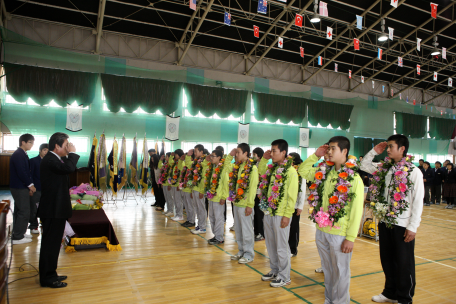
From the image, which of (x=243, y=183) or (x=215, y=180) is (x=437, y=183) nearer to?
(x=215, y=180)

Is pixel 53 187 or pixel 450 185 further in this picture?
pixel 450 185

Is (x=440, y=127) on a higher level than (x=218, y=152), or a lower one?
higher

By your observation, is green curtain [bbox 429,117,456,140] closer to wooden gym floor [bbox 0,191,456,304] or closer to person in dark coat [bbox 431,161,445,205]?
person in dark coat [bbox 431,161,445,205]

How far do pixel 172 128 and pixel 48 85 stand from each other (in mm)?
5276

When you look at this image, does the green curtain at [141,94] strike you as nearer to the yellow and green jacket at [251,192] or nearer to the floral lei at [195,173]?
the floral lei at [195,173]

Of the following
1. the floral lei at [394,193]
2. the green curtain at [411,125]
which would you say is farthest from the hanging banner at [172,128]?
the green curtain at [411,125]

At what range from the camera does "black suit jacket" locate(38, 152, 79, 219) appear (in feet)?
11.3

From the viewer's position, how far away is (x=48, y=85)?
12.2 metres

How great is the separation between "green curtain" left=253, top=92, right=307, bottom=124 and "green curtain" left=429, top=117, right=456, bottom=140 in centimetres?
→ 982

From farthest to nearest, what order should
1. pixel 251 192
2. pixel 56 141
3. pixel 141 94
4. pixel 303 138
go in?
pixel 303 138, pixel 141 94, pixel 251 192, pixel 56 141

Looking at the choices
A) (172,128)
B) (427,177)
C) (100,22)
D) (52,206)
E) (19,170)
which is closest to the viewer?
(52,206)

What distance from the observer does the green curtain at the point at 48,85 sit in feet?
38.2


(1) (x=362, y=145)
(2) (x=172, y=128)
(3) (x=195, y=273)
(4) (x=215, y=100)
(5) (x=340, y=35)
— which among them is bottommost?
(3) (x=195, y=273)

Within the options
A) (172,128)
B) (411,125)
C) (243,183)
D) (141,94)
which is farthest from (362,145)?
(243,183)
